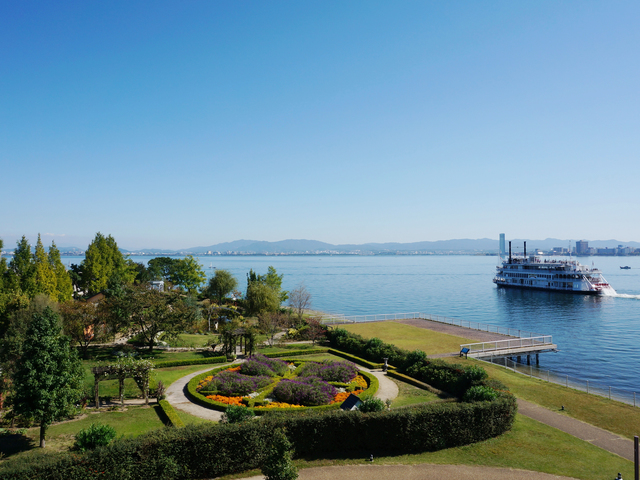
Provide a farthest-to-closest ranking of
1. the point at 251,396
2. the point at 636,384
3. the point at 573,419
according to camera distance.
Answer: the point at 636,384, the point at 251,396, the point at 573,419

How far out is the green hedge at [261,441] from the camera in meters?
13.7

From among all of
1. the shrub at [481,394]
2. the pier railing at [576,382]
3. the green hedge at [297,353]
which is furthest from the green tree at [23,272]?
the pier railing at [576,382]

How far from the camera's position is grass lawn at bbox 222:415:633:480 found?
16.0 meters

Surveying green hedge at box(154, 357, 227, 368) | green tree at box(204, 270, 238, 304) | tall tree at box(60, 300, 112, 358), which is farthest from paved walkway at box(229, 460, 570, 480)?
green tree at box(204, 270, 238, 304)

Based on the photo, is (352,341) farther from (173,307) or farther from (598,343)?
(598,343)

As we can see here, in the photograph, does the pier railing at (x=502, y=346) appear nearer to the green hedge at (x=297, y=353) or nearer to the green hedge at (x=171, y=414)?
the green hedge at (x=297, y=353)

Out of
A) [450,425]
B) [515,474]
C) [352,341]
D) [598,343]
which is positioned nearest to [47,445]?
[450,425]

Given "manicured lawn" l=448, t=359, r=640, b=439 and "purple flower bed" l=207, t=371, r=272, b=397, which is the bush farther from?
"manicured lawn" l=448, t=359, r=640, b=439

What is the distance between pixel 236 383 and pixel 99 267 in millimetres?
53038

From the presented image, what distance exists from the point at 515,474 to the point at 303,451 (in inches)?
336

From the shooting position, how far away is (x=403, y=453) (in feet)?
58.4

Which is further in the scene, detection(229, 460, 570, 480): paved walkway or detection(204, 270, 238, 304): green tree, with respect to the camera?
detection(204, 270, 238, 304): green tree

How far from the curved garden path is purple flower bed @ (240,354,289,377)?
13.1 feet

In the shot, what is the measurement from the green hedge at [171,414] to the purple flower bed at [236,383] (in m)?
3.32
